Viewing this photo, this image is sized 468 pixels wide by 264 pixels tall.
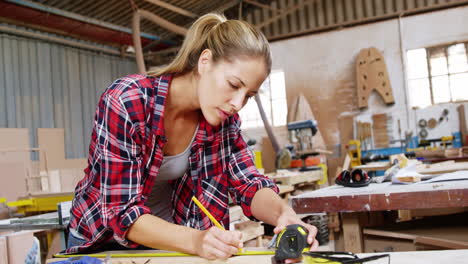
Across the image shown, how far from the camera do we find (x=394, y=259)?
102cm

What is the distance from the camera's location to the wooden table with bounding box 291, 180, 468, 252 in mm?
1389

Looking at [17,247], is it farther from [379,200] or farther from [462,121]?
[462,121]

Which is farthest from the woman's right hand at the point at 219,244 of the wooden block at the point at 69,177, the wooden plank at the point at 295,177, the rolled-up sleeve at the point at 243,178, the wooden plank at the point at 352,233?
the wooden block at the point at 69,177

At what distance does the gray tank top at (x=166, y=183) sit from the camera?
1480mm

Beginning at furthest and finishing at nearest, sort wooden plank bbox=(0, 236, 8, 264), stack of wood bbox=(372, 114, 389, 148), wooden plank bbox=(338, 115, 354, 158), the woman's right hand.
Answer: wooden plank bbox=(338, 115, 354, 158)
stack of wood bbox=(372, 114, 389, 148)
wooden plank bbox=(0, 236, 8, 264)
the woman's right hand

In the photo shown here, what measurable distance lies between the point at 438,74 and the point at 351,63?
1607mm

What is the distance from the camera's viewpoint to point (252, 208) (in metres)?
1.50

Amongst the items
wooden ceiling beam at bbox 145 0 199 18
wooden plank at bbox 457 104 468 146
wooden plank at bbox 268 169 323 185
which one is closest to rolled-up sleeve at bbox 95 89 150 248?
wooden plank at bbox 268 169 323 185

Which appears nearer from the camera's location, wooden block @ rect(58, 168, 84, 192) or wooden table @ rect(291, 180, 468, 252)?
wooden table @ rect(291, 180, 468, 252)

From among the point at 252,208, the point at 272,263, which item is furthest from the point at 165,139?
the point at 272,263

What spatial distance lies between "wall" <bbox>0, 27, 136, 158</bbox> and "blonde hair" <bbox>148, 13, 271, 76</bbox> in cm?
617

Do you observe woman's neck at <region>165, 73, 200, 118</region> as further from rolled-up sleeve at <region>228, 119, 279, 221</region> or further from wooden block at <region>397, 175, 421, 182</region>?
wooden block at <region>397, 175, 421, 182</region>

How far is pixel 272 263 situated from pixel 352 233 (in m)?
0.77

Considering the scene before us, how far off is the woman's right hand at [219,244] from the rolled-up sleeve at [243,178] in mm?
364
